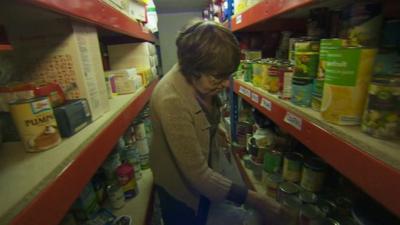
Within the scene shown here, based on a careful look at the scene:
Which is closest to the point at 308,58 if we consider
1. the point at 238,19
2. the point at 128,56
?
the point at 238,19

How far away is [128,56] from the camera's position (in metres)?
1.72

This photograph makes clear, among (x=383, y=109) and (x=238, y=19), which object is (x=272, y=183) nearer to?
(x=383, y=109)

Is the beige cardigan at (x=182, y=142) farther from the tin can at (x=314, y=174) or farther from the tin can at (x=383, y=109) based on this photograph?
the tin can at (x=383, y=109)

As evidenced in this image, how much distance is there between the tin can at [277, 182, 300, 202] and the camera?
2.84 ft

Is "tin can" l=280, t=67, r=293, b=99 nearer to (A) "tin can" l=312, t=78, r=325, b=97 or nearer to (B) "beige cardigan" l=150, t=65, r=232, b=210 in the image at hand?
(A) "tin can" l=312, t=78, r=325, b=97

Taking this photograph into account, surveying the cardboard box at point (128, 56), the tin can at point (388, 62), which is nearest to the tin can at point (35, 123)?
the tin can at point (388, 62)

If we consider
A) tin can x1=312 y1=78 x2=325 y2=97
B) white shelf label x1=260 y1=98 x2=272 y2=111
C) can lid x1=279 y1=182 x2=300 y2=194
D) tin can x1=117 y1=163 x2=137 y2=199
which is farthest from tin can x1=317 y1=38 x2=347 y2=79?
tin can x1=117 y1=163 x2=137 y2=199

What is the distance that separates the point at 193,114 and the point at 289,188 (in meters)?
0.45

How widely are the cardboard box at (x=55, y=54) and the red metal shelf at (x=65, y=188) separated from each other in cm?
16

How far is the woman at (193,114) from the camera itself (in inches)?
32.4

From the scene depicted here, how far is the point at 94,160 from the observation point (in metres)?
0.56

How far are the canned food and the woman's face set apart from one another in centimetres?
42

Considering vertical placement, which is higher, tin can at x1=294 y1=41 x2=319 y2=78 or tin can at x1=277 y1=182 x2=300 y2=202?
tin can at x1=294 y1=41 x2=319 y2=78

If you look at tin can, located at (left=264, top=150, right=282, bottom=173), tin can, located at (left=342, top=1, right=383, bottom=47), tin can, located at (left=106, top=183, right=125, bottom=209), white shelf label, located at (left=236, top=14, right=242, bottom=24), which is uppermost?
white shelf label, located at (left=236, top=14, right=242, bottom=24)
